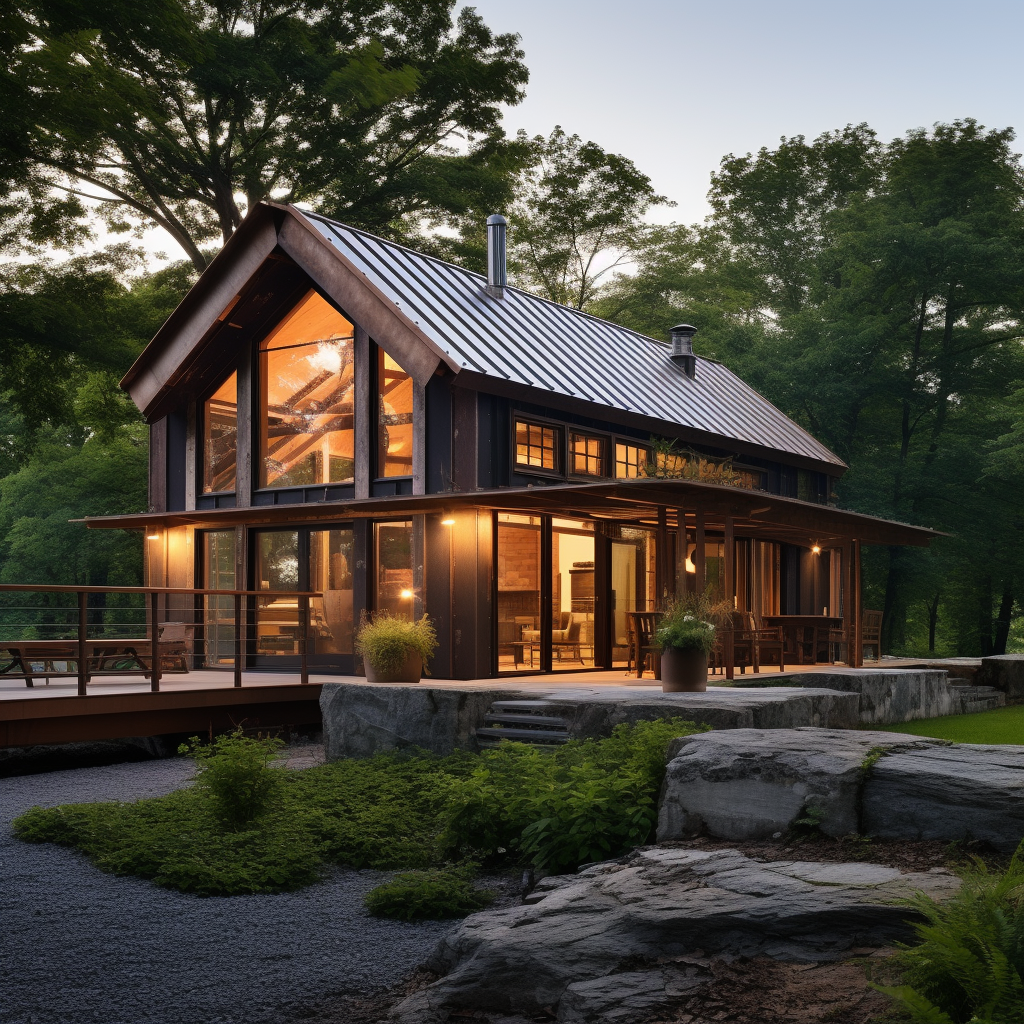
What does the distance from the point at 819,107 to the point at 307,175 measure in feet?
64.4

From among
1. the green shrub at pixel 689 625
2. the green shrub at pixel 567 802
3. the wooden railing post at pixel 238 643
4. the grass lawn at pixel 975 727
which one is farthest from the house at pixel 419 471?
the green shrub at pixel 567 802

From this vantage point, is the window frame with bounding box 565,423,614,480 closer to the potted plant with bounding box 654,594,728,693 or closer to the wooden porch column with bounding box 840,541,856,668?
the wooden porch column with bounding box 840,541,856,668

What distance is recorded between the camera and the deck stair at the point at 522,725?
10844 mm

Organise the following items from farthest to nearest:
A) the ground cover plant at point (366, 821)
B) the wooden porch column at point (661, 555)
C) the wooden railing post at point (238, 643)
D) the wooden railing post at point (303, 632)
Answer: the wooden railing post at point (303, 632), the wooden porch column at point (661, 555), the wooden railing post at point (238, 643), the ground cover plant at point (366, 821)

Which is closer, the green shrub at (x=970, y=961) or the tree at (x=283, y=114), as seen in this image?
the green shrub at (x=970, y=961)

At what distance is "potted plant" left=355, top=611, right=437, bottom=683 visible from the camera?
1369 centimetres

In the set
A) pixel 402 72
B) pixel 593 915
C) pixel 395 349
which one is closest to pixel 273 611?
pixel 395 349

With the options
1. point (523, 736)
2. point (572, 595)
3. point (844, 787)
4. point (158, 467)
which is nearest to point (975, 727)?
point (572, 595)

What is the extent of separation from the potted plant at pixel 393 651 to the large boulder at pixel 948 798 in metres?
8.26

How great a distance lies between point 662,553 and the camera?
14.4 meters

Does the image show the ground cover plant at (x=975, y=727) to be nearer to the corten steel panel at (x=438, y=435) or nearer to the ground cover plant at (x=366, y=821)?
the ground cover plant at (x=366, y=821)

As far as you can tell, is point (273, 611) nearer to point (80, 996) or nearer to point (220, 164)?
point (80, 996)

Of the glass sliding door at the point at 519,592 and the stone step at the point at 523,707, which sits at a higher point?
the glass sliding door at the point at 519,592

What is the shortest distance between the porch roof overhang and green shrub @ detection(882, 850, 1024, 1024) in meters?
9.06
